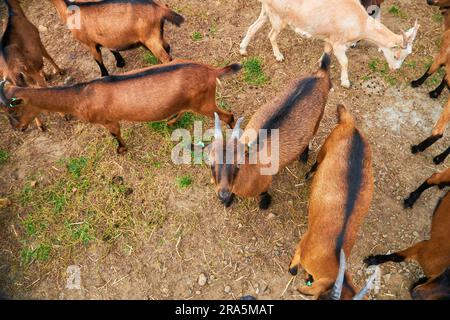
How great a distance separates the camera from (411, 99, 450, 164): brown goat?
5118 mm

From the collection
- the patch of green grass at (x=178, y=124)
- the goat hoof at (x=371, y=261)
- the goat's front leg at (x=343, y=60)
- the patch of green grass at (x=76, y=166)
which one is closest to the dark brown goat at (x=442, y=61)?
the goat's front leg at (x=343, y=60)

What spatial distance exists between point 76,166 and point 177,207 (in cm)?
170

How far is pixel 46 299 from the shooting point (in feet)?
15.5

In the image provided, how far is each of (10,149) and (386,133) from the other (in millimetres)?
6006

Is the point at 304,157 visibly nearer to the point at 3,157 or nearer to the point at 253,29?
the point at 253,29

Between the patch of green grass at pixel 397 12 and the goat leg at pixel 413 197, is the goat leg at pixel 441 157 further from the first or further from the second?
the patch of green grass at pixel 397 12

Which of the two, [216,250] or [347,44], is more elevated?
A: [347,44]

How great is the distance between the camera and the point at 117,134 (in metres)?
5.36

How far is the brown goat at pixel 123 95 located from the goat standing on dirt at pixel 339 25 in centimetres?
175

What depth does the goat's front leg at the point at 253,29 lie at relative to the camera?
6213 millimetres

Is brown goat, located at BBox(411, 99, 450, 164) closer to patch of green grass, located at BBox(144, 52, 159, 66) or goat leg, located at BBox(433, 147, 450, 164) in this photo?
goat leg, located at BBox(433, 147, 450, 164)

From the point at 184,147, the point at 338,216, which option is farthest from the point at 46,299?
the point at 338,216

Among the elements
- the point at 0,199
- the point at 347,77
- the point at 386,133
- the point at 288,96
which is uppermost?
the point at 288,96

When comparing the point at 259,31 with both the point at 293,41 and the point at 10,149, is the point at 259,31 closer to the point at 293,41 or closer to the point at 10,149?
the point at 293,41
